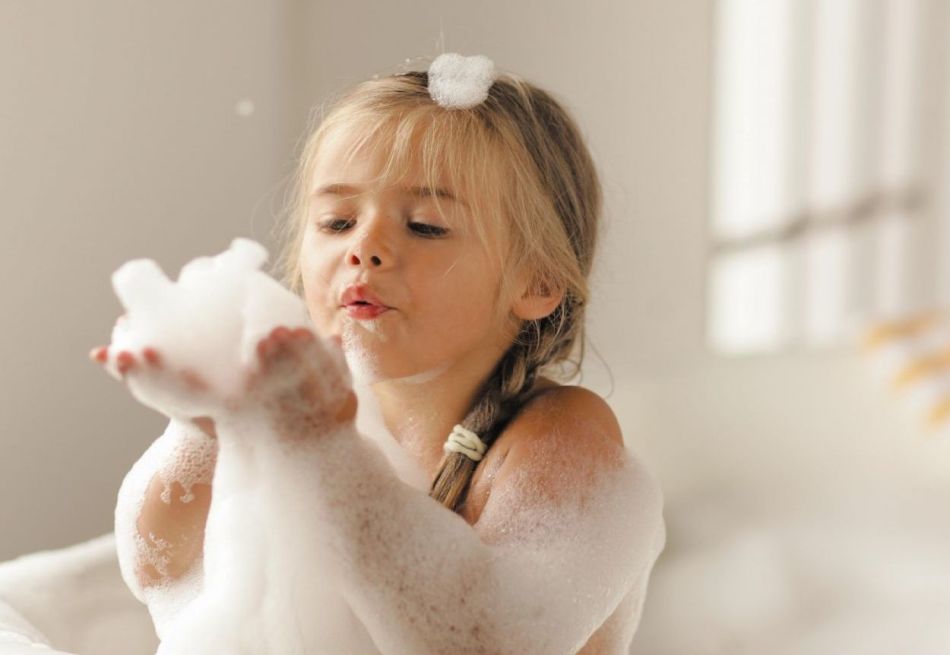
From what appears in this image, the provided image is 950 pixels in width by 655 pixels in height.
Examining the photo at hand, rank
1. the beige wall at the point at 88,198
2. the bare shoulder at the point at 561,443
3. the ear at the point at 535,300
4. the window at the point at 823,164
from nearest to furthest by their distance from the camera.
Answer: the bare shoulder at the point at 561,443
the ear at the point at 535,300
the beige wall at the point at 88,198
the window at the point at 823,164

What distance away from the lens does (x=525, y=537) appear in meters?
0.81

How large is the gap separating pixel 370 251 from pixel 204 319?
165mm

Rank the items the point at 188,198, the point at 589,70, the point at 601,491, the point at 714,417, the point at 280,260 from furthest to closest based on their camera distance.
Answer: the point at 714,417 < the point at 589,70 < the point at 188,198 < the point at 280,260 < the point at 601,491

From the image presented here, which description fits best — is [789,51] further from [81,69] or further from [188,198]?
[81,69]

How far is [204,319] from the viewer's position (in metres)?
0.74

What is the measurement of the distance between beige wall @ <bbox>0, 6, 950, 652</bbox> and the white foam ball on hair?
31 centimetres

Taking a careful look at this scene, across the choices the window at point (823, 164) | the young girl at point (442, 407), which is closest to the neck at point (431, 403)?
the young girl at point (442, 407)

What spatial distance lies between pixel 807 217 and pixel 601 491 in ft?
4.90

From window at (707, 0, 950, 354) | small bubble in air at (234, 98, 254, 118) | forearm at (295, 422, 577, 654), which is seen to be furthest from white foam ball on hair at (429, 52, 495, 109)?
window at (707, 0, 950, 354)

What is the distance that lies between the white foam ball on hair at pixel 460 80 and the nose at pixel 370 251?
134 mm

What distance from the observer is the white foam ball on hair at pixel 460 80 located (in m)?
0.94

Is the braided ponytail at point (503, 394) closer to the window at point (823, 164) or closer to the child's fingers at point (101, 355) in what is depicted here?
the child's fingers at point (101, 355)

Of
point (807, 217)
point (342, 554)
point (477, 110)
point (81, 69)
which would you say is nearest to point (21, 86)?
point (81, 69)

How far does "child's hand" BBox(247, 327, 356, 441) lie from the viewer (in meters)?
0.69
